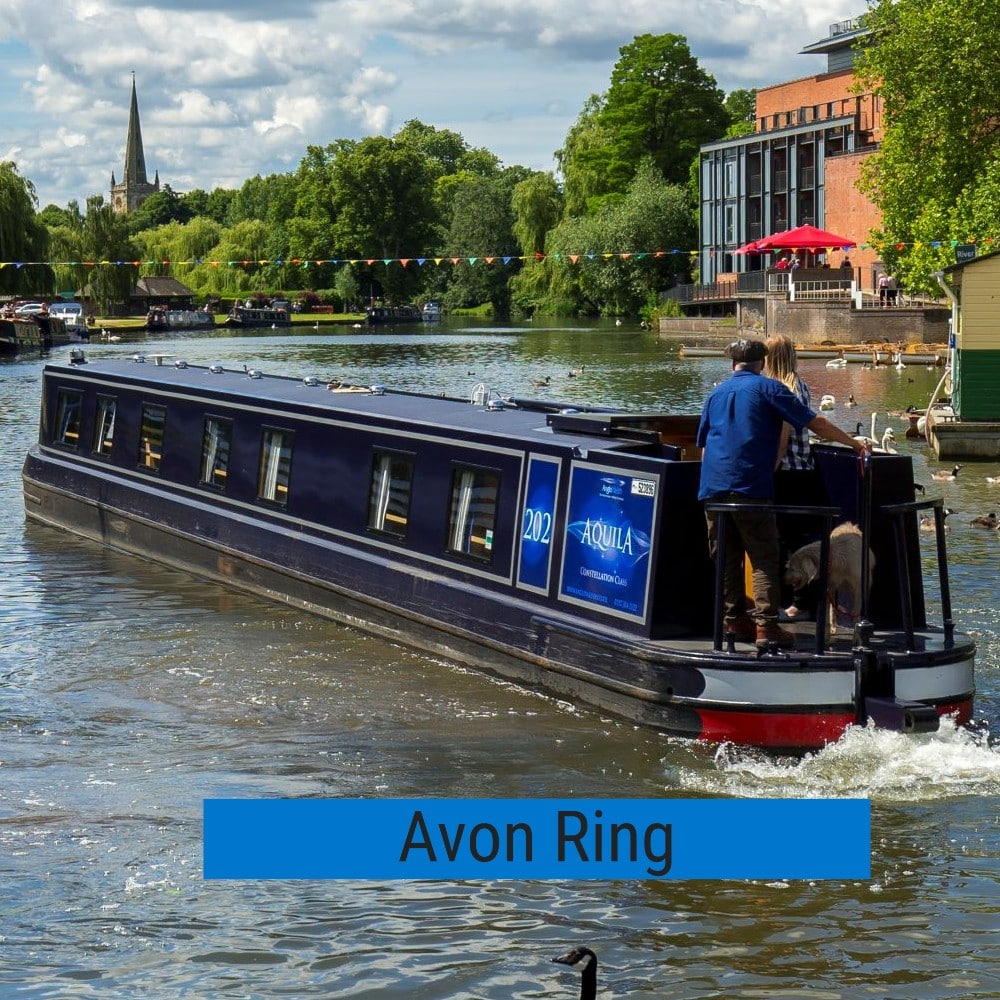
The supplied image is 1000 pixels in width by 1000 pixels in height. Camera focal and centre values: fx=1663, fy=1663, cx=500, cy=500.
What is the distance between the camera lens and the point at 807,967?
7004 mm

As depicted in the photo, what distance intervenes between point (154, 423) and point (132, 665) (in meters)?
4.98

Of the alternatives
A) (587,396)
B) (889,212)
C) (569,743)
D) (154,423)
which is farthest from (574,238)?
(569,743)

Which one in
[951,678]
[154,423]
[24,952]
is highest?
[154,423]

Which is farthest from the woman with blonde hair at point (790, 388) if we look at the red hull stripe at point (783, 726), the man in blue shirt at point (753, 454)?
the red hull stripe at point (783, 726)

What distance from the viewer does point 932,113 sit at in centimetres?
4719

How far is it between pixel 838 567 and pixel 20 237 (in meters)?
76.4

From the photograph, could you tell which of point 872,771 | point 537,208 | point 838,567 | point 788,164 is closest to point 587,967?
point 872,771

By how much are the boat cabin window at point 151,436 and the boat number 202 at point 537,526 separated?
6.65m

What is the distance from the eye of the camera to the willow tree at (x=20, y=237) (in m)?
79.3

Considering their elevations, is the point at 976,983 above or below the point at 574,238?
below

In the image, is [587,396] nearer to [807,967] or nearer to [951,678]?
[951,678]

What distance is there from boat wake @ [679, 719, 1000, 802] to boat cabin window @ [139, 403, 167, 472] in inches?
354

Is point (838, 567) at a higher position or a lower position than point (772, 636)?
higher

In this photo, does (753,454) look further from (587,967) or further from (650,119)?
(650,119)
